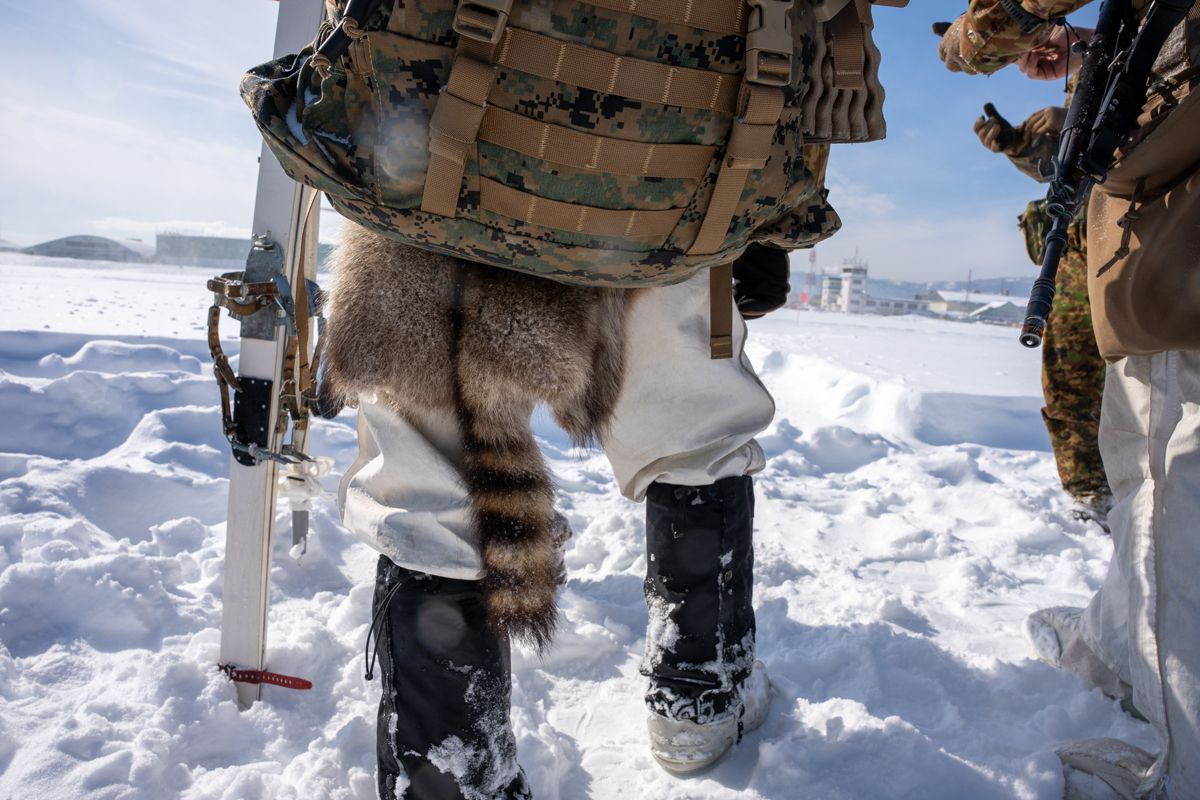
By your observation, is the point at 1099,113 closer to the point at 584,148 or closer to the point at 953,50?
the point at 953,50

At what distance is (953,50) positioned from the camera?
1.92m

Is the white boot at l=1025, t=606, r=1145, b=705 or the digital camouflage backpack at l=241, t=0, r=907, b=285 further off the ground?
the digital camouflage backpack at l=241, t=0, r=907, b=285

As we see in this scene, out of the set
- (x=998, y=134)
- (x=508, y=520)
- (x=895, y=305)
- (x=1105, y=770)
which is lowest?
(x=1105, y=770)

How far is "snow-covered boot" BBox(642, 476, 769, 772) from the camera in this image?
139cm

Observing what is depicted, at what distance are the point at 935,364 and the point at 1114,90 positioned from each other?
6696 millimetres

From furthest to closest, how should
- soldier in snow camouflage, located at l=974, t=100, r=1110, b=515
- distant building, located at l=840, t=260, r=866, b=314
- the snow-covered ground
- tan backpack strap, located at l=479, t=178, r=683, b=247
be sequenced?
distant building, located at l=840, t=260, r=866, b=314 < soldier in snow camouflage, located at l=974, t=100, r=1110, b=515 < the snow-covered ground < tan backpack strap, located at l=479, t=178, r=683, b=247

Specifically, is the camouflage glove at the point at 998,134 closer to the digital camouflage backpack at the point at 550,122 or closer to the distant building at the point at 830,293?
the digital camouflage backpack at the point at 550,122

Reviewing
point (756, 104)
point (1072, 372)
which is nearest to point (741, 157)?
point (756, 104)

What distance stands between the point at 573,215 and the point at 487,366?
28 centimetres

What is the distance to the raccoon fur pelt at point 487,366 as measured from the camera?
102cm

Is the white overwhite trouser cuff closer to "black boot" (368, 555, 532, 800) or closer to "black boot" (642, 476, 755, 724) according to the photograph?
"black boot" (642, 476, 755, 724)

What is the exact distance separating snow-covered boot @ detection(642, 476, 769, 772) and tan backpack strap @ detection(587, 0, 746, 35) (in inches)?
33.8

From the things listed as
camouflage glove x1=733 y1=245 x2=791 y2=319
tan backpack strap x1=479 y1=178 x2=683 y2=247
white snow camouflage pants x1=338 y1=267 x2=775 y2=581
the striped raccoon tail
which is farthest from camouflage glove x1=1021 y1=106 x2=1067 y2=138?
the striped raccoon tail

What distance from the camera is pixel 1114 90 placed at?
137 centimetres
